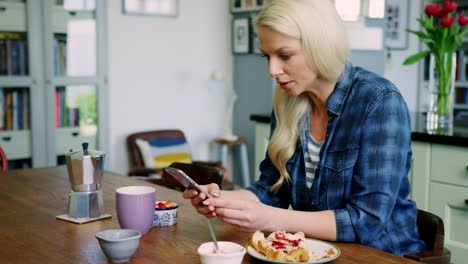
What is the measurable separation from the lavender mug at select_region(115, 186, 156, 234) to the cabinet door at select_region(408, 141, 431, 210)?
5.26 feet

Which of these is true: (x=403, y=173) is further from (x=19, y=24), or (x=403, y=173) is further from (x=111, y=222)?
(x=19, y=24)

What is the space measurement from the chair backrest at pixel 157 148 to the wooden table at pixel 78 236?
2.42 m

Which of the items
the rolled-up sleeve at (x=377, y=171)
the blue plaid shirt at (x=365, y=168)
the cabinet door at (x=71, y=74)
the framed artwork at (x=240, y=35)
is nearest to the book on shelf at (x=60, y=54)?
the cabinet door at (x=71, y=74)

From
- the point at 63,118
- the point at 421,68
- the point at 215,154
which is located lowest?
the point at 215,154

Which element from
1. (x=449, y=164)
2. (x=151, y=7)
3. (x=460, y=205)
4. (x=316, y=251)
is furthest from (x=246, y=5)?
(x=316, y=251)

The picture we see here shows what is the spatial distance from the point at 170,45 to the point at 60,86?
992 mm

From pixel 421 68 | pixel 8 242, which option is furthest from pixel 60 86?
pixel 421 68

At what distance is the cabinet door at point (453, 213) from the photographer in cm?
257

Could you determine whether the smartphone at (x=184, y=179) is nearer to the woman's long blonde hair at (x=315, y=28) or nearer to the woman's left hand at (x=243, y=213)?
the woman's left hand at (x=243, y=213)

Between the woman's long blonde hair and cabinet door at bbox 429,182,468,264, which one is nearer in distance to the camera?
the woman's long blonde hair

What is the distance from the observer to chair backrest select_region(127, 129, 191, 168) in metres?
4.48

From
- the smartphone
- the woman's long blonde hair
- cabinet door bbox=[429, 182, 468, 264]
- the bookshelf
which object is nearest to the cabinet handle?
cabinet door bbox=[429, 182, 468, 264]

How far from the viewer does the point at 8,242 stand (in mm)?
1457

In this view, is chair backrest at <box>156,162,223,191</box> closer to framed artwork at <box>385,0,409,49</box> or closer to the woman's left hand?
the woman's left hand
